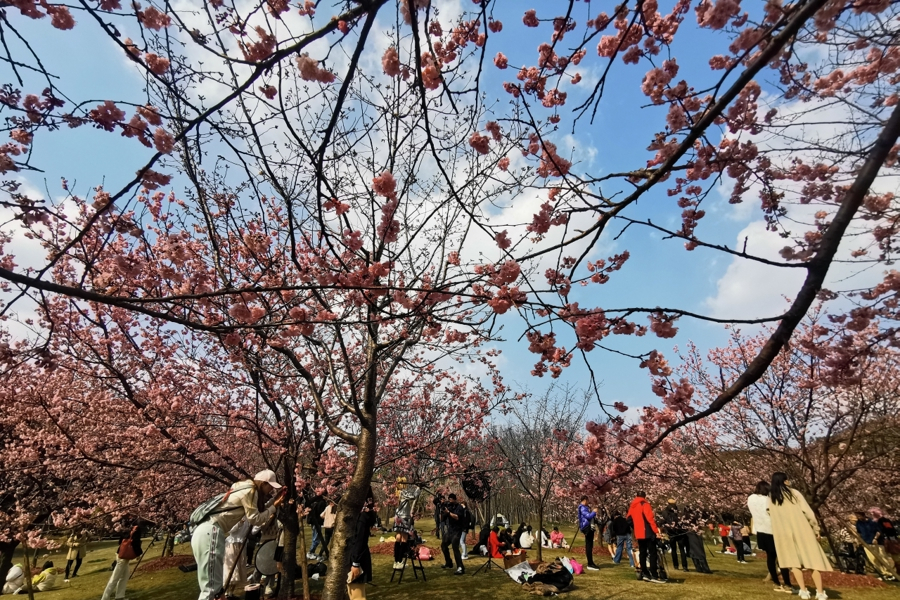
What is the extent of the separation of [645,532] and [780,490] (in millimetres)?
2896

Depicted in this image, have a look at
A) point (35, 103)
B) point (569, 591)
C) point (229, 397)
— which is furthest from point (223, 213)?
point (569, 591)

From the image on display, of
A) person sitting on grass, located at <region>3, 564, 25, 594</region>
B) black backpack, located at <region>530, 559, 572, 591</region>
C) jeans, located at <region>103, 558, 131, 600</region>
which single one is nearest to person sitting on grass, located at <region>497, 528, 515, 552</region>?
black backpack, located at <region>530, 559, 572, 591</region>

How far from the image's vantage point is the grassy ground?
21.5 feet

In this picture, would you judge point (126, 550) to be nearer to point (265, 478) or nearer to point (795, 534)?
point (265, 478)

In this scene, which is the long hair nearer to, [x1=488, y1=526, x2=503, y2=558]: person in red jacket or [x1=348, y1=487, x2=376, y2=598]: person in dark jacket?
[x1=348, y1=487, x2=376, y2=598]: person in dark jacket

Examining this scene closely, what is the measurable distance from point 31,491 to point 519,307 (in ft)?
36.1

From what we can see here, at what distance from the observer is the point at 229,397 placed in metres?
8.06

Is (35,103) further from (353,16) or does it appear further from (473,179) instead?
(473,179)

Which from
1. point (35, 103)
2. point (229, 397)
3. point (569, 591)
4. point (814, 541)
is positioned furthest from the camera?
point (229, 397)

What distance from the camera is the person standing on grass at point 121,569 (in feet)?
27.8

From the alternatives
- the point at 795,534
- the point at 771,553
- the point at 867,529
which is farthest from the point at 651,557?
the point at 867,529

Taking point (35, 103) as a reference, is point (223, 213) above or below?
above

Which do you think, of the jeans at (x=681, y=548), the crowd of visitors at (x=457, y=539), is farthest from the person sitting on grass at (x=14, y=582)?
the jeans at (x=681, y=548)

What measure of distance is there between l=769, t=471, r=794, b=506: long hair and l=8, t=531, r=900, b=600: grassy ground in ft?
4.81
